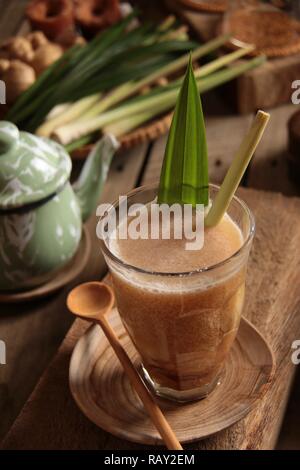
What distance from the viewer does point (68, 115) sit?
1136 mm

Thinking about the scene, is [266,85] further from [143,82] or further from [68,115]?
[68,115]

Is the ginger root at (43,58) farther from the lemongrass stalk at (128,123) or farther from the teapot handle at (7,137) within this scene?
the teapot handle at (7,137)

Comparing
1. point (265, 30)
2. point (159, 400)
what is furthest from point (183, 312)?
point (265, 30)

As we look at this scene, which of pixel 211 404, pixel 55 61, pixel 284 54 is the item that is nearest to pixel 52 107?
pixel 55 61

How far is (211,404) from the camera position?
2.20ft

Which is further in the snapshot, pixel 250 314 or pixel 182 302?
pixel 250 314

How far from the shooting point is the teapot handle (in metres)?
0.79

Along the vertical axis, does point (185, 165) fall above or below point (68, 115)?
above

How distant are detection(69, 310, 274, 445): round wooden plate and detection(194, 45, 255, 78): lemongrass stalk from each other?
1.94 ft

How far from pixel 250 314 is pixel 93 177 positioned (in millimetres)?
303

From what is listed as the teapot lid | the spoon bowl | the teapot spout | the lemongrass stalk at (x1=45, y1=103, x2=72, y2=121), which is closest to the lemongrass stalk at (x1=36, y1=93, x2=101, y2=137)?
the lemongrass stalk at (x1=45, y1=103, x2=72, y2=121)
